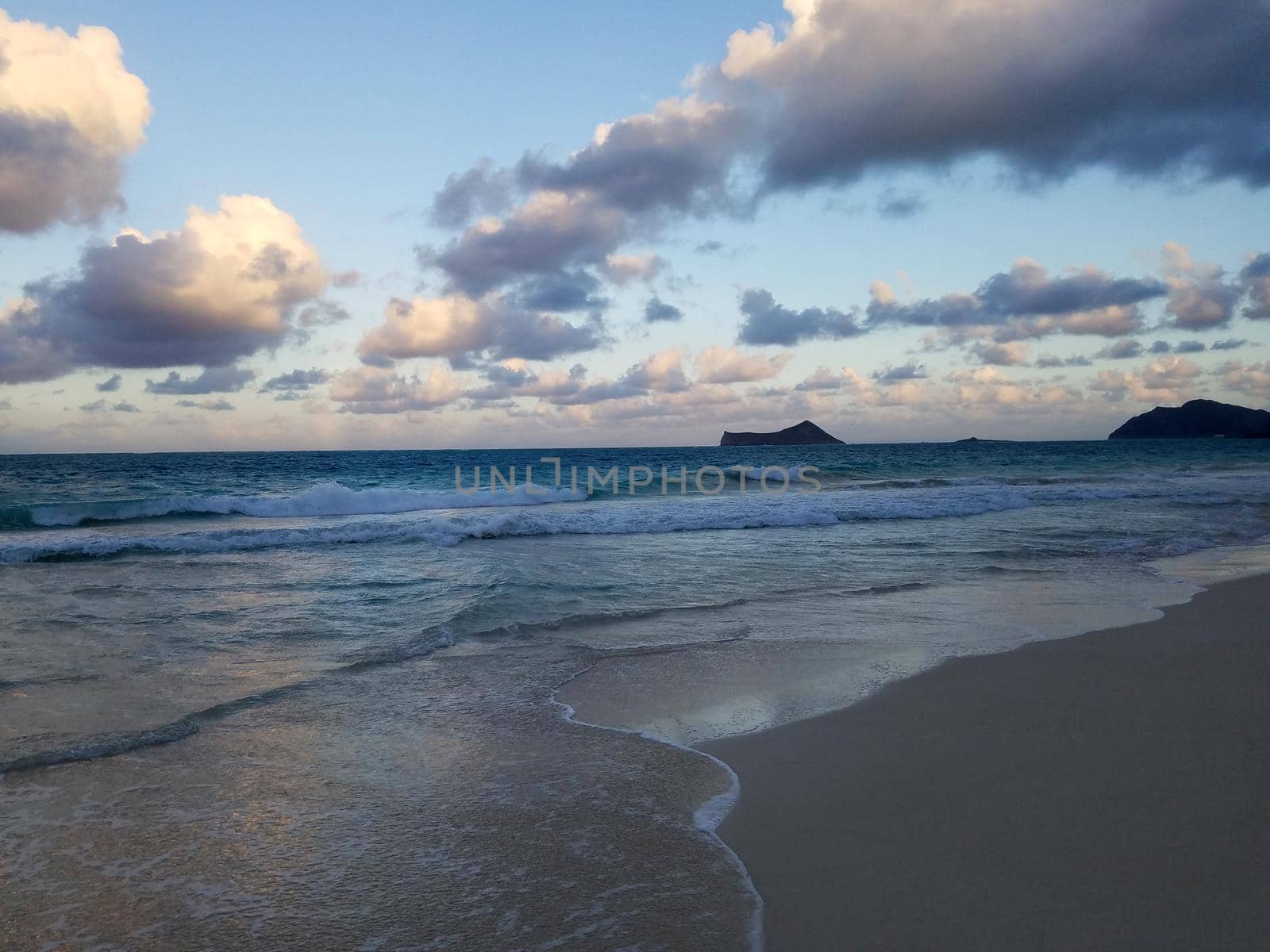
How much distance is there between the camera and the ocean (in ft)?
9.81

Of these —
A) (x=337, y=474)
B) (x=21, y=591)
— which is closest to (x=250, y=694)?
(x=21, y=591)

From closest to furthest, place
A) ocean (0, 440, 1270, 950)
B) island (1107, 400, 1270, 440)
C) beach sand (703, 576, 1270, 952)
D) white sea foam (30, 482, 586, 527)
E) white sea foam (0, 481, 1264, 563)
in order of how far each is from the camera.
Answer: beach sand (703, 576, 1270, 952)
ocean (0, 440, 1270, 950)
white sea foam (0, 481, 1264, 563)
white sea foam (30, 482, 586, 527)
island (1107, 400, 1270, 440)

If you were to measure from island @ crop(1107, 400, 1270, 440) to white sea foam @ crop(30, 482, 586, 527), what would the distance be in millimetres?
151618

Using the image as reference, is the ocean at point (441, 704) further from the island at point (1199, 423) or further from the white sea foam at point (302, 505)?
the island at point (1199, 423)

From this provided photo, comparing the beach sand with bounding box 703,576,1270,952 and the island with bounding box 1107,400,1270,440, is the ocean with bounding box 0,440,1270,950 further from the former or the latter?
the island with bounding box 1107,400,1270,440

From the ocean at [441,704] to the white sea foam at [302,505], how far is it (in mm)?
7410

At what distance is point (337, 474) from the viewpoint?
47.8 m

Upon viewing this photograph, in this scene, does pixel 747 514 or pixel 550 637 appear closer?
pixel 550 637

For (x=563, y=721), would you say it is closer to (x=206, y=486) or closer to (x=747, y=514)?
(x=747, y=514)

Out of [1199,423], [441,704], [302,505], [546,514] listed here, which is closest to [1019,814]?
[441,704]

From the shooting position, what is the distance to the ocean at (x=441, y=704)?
2990 millimetres

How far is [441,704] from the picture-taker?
5.55m

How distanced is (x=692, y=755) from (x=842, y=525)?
1631 cm

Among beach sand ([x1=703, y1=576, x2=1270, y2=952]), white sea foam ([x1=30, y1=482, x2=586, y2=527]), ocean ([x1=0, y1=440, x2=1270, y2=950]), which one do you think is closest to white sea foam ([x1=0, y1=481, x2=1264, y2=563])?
white sea foam ([x1=30, y1=482, x2=586, y2=527])
